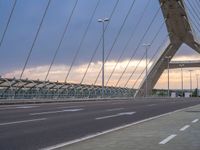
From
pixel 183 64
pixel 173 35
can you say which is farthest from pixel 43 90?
pixel 183 64

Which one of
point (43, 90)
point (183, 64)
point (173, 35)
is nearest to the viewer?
point (43, 90)

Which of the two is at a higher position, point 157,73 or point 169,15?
point 169,15

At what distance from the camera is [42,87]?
46531 mm

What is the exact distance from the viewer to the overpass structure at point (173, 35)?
7347 cm

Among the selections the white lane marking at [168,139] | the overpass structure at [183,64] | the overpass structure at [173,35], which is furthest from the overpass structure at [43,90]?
the overpass structure at [183,64]

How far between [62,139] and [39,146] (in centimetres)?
150

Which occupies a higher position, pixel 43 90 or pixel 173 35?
pixel 173 35

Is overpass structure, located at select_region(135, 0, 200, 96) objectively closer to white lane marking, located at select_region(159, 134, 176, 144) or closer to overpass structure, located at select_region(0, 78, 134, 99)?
overpass structure, located at select_region(0, 78, 134, 99)

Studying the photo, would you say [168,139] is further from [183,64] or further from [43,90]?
[183,64]

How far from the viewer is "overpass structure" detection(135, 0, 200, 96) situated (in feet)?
241

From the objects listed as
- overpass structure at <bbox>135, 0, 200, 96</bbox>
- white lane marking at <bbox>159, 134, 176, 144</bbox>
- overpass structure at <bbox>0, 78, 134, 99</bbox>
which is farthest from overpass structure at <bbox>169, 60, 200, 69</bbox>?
white lane marking at <bbox>159, 134, 176, 144</bbox>

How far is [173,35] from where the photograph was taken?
275 ft

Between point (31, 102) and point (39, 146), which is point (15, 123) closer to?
point (39, 146)

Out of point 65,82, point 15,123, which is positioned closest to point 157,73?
point 65,82
